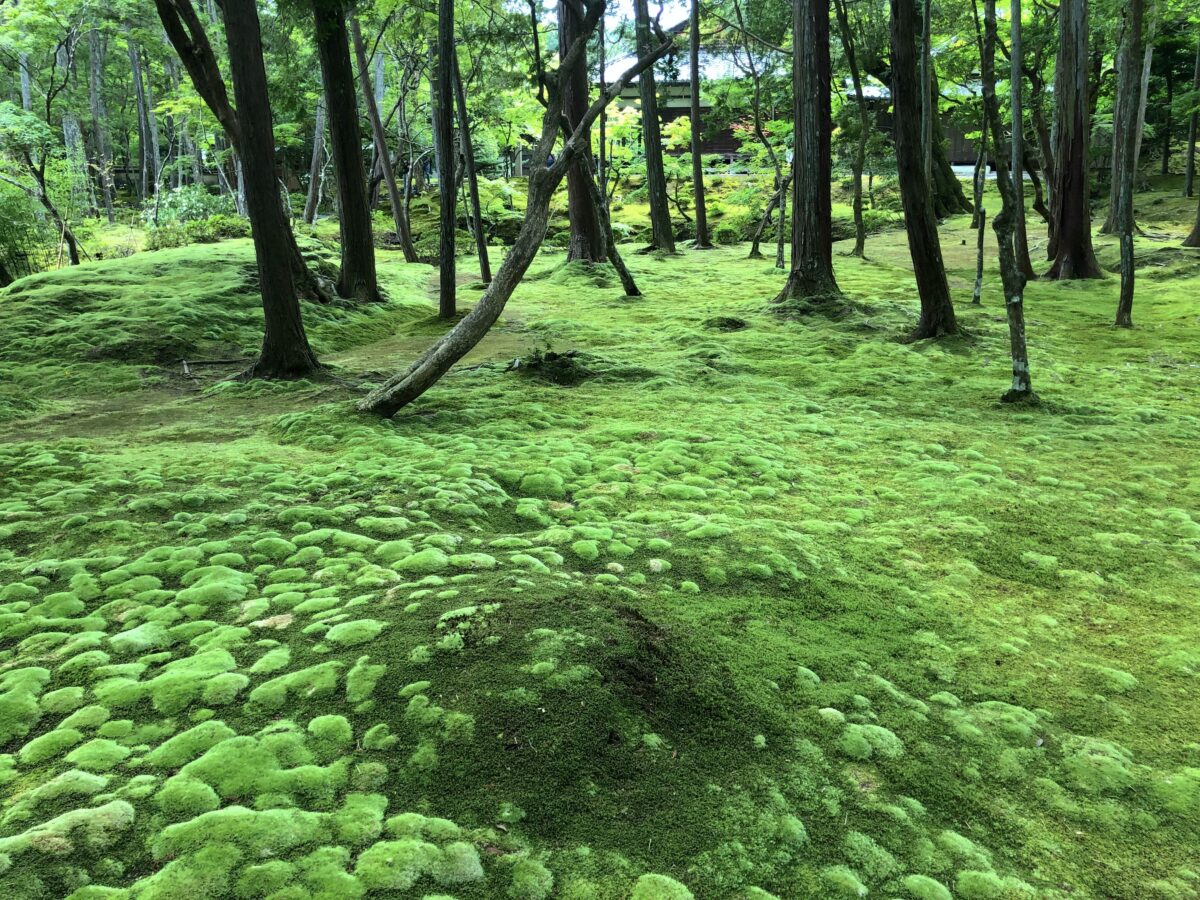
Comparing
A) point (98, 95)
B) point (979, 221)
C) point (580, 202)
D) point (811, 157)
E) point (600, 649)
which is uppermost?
point (98, 95)

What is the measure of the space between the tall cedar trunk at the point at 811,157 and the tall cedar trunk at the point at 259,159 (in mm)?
7443

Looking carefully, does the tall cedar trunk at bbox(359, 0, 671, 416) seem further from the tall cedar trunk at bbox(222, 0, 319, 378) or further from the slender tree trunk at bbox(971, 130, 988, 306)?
the slender tree trunk at bbox(971, 130, 988, 306)

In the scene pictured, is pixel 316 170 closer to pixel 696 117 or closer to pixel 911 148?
pixel 696 117

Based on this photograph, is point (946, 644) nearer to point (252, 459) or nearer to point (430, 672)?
point (430, 672)

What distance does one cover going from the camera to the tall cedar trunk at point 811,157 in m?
10.8

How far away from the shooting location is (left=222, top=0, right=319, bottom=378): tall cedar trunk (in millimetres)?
6742

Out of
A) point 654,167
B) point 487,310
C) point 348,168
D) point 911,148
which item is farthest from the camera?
point 654,167

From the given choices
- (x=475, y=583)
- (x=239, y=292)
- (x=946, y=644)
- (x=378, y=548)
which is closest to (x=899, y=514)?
(x=946, y=644)

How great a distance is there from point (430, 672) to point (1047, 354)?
8.50 m

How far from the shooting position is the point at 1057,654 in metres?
3.14

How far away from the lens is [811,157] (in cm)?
1109

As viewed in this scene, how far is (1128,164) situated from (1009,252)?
13.4 ft

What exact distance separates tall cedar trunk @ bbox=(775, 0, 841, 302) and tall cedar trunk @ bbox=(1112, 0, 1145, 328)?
3604 millimetres

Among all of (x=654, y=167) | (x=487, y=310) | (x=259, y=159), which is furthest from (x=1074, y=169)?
(x=259, y=159)
